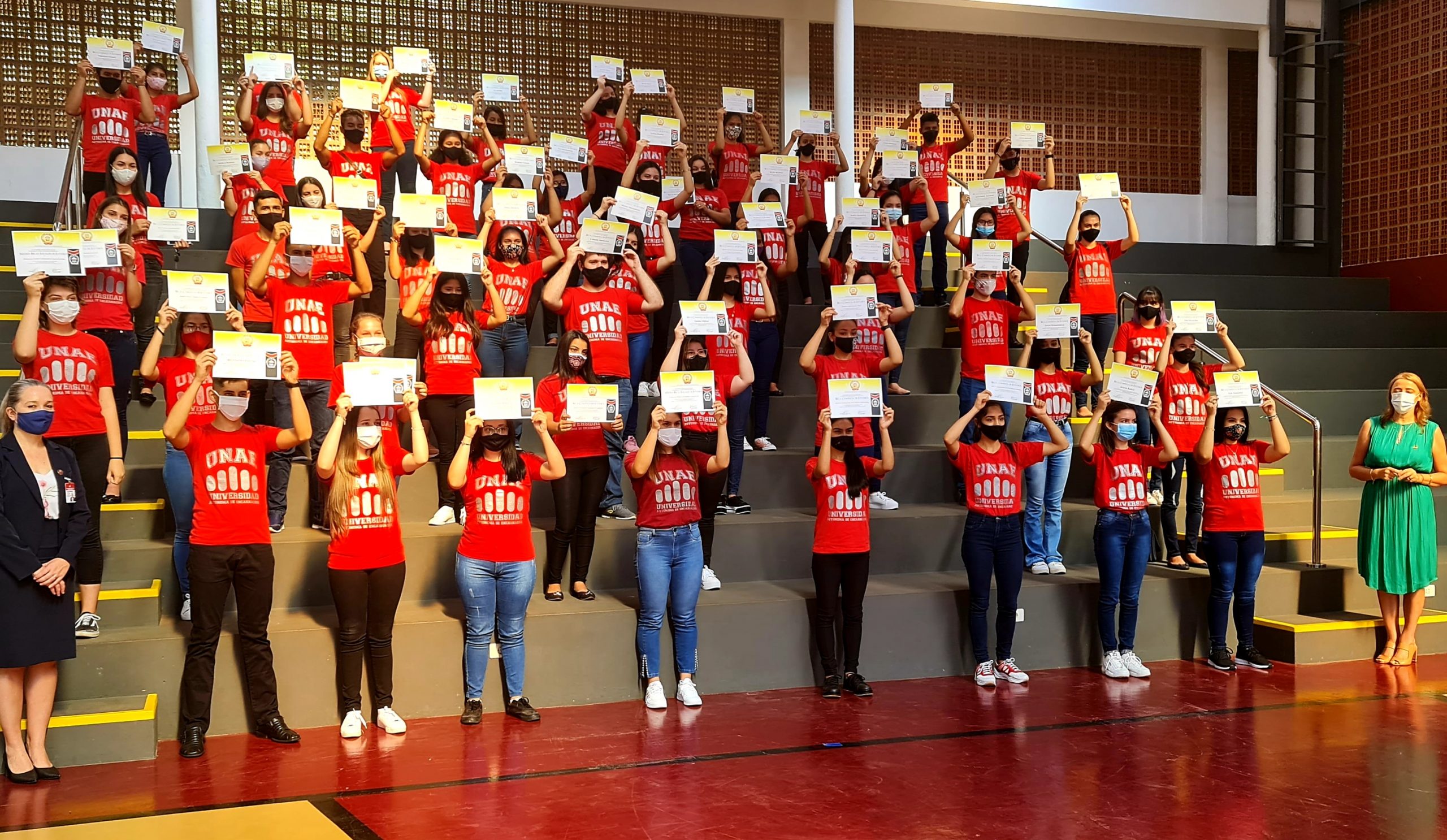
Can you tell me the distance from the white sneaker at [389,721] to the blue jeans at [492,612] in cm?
42

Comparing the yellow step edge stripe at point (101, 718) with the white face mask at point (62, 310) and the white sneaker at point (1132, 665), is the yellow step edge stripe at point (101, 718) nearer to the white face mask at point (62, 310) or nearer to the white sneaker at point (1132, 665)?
the white face mask at point (62, 310)

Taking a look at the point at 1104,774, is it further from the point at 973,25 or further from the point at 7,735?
the point at 973,25

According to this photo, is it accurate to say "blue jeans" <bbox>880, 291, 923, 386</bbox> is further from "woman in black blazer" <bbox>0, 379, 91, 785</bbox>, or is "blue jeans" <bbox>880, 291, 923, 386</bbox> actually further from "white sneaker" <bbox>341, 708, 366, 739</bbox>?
"woman in black blazer" <bbox>0, 379, 91, 785</bbox>

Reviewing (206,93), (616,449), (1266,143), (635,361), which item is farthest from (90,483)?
(1266,143)

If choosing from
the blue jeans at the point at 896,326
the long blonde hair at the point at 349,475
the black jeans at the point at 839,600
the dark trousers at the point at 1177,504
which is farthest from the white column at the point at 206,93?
the dark trousers at the point at 1177,504

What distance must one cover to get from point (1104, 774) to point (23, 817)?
4607mm

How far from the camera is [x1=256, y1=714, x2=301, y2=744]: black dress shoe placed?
635 centimetres

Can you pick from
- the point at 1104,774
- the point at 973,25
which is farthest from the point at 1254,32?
the point at 1104,774

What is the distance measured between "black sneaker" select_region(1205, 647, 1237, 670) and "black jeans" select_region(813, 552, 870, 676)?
2333mm

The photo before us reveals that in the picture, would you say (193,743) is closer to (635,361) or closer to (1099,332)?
(635,361)

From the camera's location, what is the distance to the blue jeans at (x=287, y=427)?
7.35 m

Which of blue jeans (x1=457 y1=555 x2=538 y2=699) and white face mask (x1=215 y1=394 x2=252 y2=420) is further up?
white face mask (x1=215 y1=394 x2=252 y2=420)

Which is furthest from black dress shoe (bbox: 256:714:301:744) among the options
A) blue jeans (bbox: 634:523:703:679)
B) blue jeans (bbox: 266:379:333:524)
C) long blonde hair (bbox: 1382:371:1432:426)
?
long blonde hair (bbox: 1382:371:1432:426)

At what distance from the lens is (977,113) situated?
1448cm
